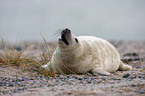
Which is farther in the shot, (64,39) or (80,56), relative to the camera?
(80,56)

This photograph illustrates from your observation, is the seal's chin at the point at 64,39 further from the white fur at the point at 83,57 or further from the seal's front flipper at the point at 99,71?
the seal's front flipper at the point at 99,71

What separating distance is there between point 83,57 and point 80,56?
0.36 ft

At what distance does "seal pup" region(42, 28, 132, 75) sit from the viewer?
4.63 metres

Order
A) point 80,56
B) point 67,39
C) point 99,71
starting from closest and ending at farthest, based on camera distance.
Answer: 1. point 67,39
2. point 80,56
3. point 99,71

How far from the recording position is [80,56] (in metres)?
4.91

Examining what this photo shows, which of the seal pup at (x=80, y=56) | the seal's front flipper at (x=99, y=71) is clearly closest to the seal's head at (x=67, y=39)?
the seal pup at (x=80, y=56)

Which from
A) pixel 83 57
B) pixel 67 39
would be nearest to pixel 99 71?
pixel 83 57

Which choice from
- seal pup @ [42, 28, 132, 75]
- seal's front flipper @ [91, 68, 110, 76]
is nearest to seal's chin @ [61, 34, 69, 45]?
seal pup @ [42, 28, 132, 75]

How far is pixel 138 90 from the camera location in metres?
3.30

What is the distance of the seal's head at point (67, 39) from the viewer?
Result: 4.48 m

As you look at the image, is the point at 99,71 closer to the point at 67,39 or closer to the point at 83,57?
the point at 83,57

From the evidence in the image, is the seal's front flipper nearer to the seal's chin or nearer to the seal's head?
the seal's head

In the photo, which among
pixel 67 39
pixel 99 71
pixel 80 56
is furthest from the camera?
pixel 99 71

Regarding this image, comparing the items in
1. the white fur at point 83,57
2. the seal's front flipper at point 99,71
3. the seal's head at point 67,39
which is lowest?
the seal's front flipper at point 99,71
